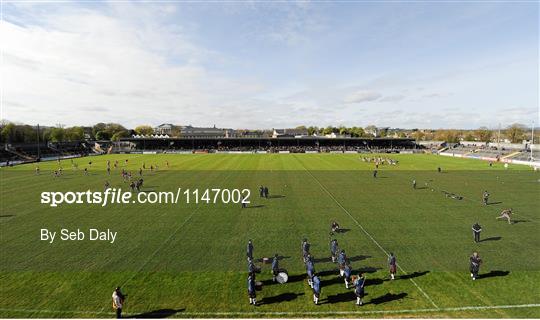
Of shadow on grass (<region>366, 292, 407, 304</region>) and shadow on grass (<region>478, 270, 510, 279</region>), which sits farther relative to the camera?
shadow on grass (<region>478, 270, 510, 279</region>)

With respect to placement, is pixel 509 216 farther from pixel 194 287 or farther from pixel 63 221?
pixel 63 221

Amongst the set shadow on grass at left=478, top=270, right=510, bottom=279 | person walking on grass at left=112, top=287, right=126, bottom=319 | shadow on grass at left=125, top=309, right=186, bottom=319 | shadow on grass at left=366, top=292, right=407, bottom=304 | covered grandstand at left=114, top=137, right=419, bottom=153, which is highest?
covered grandstand at left=114, top=137, right=419, bottom=153

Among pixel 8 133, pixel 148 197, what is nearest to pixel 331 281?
pixel 148 197

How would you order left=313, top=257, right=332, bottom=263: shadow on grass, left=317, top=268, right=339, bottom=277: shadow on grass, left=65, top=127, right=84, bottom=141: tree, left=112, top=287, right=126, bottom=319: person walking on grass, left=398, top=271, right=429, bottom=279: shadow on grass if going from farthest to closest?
left=65, top=127, right=84, bottom=141: tree
left=313, top=257, right=332, bottom=263: shadow on grass
left=317, top=268, right=339, bottom=277: shadow on grass
left=398, top=271, right=429, bottom=279: shadow on grass
left=112, top=287, right=126, bottom=319: person walking on grass

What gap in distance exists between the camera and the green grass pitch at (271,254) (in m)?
12.2

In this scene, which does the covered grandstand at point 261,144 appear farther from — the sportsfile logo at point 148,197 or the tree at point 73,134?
the sportsfile logo at point 148,197

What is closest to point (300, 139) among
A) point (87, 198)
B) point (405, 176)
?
point (405, 176)

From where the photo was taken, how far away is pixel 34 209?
27250mm

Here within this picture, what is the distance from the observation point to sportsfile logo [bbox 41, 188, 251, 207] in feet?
99.5

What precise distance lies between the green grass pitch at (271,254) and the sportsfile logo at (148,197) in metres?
1.53

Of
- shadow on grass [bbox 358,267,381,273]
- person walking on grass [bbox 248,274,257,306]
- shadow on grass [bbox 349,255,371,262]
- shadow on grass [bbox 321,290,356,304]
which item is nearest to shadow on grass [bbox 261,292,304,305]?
person walking on grass [bbox 248,274,257,306]

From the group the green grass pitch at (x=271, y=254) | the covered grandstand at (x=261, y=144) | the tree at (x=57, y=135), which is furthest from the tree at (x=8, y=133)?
the green grass pitch at (x=271, y=254)

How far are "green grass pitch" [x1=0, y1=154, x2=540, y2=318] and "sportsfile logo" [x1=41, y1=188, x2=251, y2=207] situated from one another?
1.53 meters

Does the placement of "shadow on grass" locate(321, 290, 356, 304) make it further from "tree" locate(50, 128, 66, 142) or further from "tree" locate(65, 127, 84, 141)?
"tree" locate(65, 127, 84, 141)
